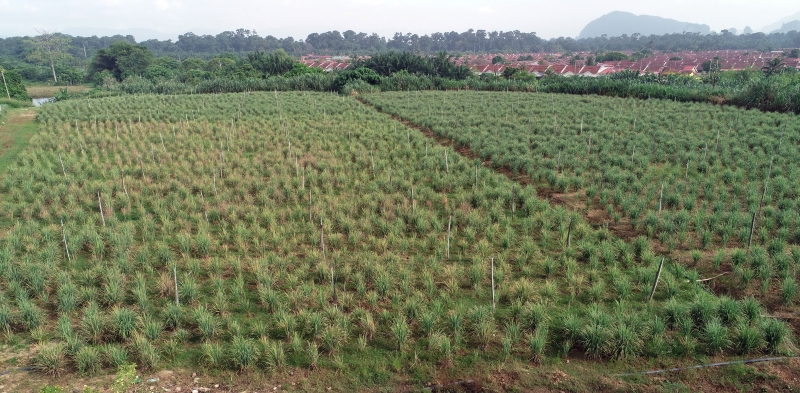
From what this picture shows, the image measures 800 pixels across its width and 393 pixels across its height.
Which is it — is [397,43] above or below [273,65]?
above

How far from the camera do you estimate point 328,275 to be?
7.96 m

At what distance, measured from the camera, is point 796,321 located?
6.68m

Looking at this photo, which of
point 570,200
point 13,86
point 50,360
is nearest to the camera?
point 50,360

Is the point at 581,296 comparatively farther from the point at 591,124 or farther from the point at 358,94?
the point at 358,94

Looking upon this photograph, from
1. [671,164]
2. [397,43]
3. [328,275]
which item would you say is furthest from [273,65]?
[397,43]

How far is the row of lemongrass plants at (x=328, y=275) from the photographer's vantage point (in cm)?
607

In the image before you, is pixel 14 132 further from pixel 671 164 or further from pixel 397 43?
pixel 397 43

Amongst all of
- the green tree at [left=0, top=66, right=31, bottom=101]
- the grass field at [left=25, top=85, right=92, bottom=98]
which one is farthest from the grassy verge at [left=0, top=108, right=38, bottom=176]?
the grass field at [left=25, top=85, right=92, bottom=98]

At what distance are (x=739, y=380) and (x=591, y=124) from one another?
15496 millimetres

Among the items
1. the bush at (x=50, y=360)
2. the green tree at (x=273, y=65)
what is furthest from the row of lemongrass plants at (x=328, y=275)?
the green tree at (x=273, y=65)

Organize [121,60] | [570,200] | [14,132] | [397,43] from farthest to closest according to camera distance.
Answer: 1. [397,43]
2. [121,60]
3. [14,132]
4. [570,200]

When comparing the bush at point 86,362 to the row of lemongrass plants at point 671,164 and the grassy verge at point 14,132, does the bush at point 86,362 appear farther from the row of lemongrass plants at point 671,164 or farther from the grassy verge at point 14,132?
the grassy verge at point 14,132

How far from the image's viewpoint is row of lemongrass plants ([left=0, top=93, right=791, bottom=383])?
6.07 metres

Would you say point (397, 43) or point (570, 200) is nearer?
point (570, 200)
